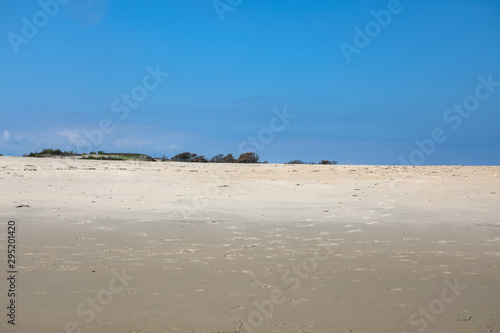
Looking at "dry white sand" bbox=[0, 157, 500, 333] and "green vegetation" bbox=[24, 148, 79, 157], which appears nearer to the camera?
"dry white sand" bbox=[0, 157, 500, 333]

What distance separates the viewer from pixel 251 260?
5.89 metres

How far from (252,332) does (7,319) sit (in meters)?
2.10

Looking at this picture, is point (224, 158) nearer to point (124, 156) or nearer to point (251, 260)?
point (124, 156)

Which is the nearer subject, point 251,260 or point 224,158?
point 251,260

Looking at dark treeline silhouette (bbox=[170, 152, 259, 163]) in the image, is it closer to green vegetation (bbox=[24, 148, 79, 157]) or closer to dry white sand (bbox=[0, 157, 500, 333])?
green vegetation (bbox=[24, 148, 79, 157])

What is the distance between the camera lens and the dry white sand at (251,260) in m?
3.92

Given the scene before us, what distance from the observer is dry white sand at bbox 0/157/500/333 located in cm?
392

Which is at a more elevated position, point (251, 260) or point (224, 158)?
point (224, 158)

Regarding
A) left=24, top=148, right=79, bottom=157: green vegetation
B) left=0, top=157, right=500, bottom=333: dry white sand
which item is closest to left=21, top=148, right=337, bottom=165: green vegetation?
left=24, top=148, right=79, bottom=157: green vegetation

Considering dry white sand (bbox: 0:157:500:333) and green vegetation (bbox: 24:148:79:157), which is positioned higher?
green vegetation (bbox: 24:148:79:157)

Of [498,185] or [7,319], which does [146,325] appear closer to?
[7,319]

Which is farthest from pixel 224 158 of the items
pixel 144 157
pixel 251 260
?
pixel 251 260

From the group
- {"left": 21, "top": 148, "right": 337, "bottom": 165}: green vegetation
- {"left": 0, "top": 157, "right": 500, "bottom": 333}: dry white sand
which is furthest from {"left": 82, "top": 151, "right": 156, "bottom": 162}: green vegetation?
{"left": 0, "top": 157, "right": 500, "bottom": 333}: dry white sand

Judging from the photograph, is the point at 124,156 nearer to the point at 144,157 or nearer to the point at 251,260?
the point at 144,157
